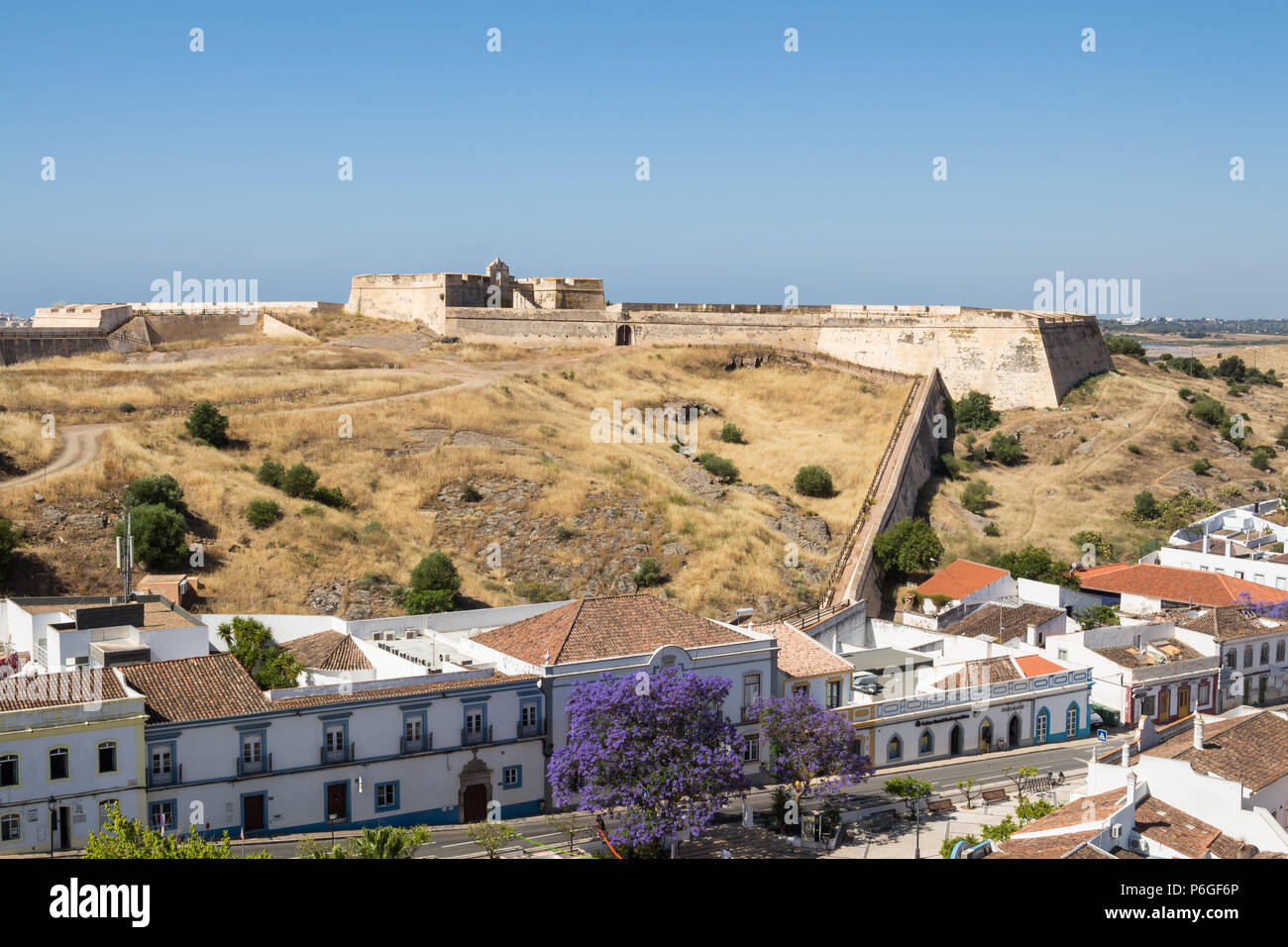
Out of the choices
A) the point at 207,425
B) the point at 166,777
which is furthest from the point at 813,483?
the point at 166,777

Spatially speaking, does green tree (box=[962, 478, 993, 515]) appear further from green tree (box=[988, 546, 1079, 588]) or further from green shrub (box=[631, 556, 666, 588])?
green shrub (box=[631, 556, 666, 588])

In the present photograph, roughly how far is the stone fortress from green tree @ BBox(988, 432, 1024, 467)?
4406mm

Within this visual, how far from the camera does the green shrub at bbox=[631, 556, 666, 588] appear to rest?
40.5 metres

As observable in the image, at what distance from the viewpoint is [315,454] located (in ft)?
149

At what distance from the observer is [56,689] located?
71.3ft

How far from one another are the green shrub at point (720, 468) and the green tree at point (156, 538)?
67.5ft

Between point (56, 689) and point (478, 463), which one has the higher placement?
point (478, 463)

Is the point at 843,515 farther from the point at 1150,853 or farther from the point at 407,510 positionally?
the point at 1150,853

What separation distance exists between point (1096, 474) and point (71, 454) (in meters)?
39.5

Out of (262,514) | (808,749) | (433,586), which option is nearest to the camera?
(808,749)

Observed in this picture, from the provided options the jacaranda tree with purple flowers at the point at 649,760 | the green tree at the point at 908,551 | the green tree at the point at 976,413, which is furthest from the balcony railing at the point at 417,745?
the green tree at the point at 976,413

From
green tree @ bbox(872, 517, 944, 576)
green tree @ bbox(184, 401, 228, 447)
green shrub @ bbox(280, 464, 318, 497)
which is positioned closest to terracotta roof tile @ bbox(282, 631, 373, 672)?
green shrub @ bbox(280, 464, 318, 497)

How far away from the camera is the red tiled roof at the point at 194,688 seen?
22.5 meters

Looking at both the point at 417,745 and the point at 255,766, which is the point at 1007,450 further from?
the point at 255,766
